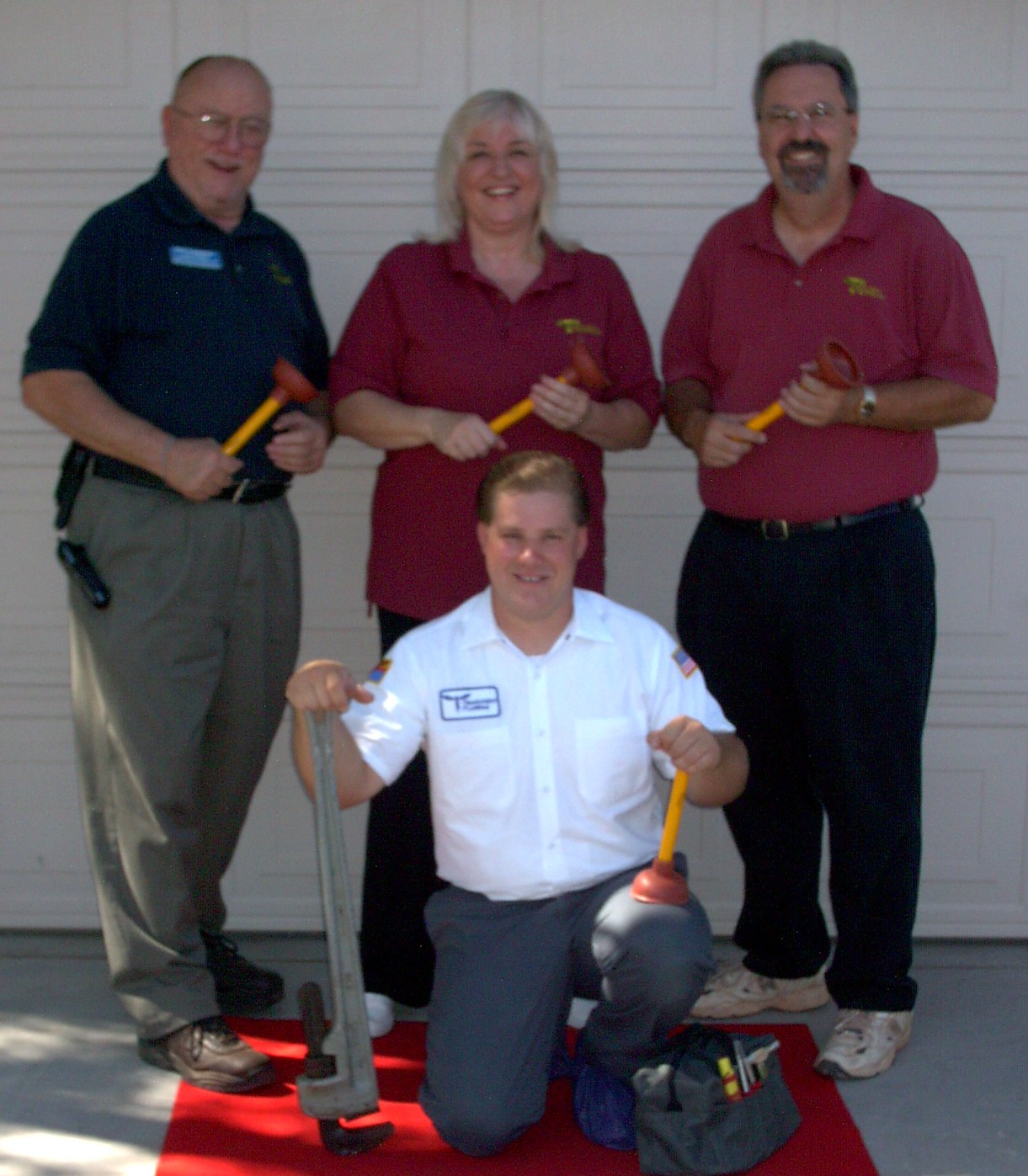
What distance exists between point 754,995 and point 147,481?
6.08 feet

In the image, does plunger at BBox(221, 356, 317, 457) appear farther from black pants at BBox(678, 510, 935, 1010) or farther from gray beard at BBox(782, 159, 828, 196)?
gray beard at BBox(782, 159, 828, 196)

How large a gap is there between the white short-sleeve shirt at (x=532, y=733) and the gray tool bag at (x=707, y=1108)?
15.3 inches

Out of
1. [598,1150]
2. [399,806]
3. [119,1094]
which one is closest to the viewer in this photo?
[598,1150]

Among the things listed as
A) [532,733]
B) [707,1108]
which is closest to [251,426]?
[532,733]

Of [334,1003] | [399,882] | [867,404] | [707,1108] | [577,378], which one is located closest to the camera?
[334,1003]

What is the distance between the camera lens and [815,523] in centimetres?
320

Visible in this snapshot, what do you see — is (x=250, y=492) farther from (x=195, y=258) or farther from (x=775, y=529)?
(x=775, y=529)

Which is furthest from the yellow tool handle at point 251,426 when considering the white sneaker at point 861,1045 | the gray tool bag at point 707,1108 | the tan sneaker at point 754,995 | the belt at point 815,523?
the white sneaker at point 861,1045

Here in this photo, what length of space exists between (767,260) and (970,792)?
1.69 m

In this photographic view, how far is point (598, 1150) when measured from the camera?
9.62 ft

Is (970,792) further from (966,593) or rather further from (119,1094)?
(119,1094)

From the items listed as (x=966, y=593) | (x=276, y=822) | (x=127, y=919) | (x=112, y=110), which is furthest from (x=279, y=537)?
(x=966, y=593)

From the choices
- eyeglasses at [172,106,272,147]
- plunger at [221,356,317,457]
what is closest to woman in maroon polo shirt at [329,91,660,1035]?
plunger at [221,356,317,457]

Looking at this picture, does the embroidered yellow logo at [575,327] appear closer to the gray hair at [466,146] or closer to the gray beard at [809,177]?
the gray hair at [466,146]
